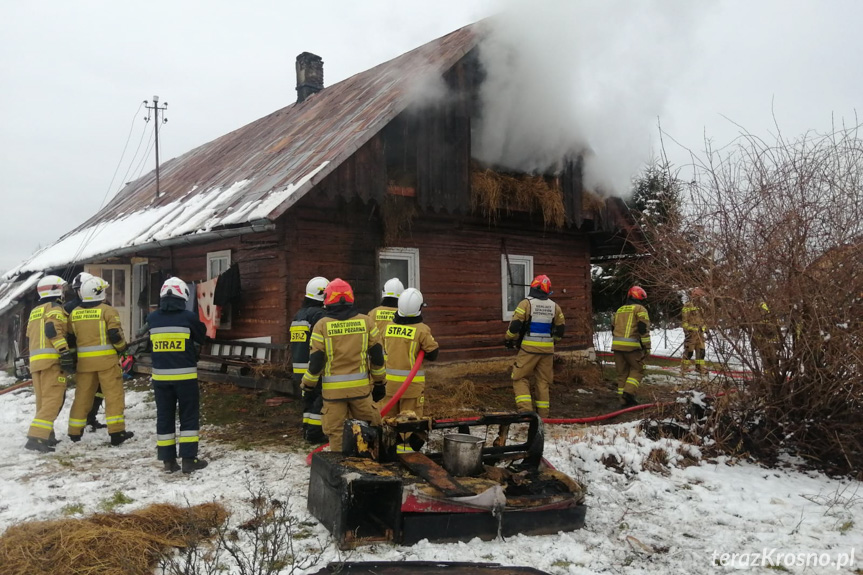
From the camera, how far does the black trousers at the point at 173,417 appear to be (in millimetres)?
5496

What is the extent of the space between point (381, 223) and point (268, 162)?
8.27ft

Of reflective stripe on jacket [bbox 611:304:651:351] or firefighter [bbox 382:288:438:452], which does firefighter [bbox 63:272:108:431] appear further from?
reflective stripe on jacket [bbox 611:304:651:351]

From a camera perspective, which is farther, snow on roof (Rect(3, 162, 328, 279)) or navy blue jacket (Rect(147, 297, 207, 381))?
snow on roof (Rect(3, 162, 328, 279))

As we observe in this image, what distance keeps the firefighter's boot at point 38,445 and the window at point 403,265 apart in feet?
17.3

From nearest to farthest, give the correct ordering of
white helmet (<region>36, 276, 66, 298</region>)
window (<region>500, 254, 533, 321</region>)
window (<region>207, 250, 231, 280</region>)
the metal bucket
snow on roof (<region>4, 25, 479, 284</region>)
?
the metal bucket → white helmet (<region>36, 276, 66, 298</region>) → snow on roof (<region>4, 25, 479, 284</region>) → window (<region>207, 250, 231, 280</region>) → window (<region>500, 254, 533, 321</region>)

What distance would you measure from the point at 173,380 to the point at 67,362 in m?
1.80

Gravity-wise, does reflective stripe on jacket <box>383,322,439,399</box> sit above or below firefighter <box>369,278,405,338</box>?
below

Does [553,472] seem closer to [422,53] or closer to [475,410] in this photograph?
[475,410]

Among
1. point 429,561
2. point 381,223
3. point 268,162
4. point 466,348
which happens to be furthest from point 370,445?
point 268,162

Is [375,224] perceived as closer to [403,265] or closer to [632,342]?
[403,265]

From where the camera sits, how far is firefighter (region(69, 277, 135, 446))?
6.63m

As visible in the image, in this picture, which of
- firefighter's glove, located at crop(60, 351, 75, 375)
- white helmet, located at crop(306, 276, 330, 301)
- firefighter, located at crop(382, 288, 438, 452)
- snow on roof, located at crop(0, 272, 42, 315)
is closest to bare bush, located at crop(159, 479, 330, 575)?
firefighter, located at crop(382, 288, 438, 452)

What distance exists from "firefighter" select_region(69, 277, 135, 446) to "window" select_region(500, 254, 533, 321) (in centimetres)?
700

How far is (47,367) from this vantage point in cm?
656
